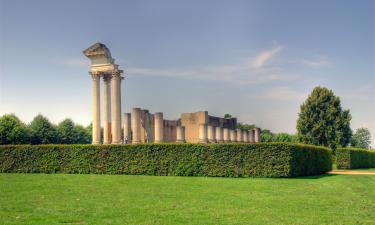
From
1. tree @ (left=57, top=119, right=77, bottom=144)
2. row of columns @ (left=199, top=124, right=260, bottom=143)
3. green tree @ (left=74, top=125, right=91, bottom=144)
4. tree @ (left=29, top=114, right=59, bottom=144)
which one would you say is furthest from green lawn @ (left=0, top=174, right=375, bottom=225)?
green tree @ (left=74, top=125, right=91, bottom=144)

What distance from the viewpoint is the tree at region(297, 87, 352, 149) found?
5981 cm

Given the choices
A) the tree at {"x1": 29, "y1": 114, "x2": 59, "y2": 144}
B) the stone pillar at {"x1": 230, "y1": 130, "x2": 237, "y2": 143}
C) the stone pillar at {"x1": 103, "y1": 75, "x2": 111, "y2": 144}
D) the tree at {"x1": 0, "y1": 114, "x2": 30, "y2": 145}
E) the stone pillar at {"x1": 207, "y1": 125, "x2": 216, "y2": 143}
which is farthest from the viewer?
the tree at {"x1": 29, "y1": 114, "x2": 59, "y2": 144}

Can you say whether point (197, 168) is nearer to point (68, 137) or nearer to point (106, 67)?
point (106, 67)

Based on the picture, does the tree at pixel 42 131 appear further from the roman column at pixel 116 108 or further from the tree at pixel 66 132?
the roman column at pixel 116 108

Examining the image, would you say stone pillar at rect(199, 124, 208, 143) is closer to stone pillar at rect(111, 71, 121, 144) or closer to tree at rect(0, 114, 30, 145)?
stone pillar at rect(111, 71, 121, 144)

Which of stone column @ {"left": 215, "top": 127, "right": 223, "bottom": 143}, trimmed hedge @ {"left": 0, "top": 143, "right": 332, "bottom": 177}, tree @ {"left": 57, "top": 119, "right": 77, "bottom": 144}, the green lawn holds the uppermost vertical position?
tree @ {"left": 57, "top": 119, "right": 77, "bottom": 144}

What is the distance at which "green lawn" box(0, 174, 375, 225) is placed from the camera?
10.8m

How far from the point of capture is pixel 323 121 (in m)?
60.6

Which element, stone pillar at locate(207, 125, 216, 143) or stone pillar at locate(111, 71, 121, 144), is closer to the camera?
stone pillar at locate(111, 71, 121, 144)

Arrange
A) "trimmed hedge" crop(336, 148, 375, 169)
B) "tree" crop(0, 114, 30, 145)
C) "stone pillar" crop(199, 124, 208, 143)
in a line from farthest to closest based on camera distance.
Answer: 1. "tree" crop(0, 114, 30, 145)
2. "stone pillar" crop(199, 124, 208, 143)
3. "trimmed hedge" crop(336, 148, 375, 169)

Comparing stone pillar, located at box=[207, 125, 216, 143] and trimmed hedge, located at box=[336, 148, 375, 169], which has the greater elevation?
stone pillar, located at box=[207, 125, 216, 143]

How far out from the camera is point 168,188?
18734mm

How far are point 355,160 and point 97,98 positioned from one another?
85.2ft

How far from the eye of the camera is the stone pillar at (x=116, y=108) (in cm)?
3944
